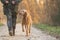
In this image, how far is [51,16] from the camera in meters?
29.3

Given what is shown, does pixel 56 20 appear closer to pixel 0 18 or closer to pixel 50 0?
pixel 50 0

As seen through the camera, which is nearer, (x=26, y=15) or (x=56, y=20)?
(x=26, y=15)

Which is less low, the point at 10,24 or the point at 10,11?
the point at 10,11

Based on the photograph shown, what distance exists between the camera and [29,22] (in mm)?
13688

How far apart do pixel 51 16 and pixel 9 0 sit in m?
16.1

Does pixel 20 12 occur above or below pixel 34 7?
above

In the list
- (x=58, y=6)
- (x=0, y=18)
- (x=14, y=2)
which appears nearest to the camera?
(x=14, y=2)

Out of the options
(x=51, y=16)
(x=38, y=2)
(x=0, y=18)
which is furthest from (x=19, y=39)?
(x=38, y=2)

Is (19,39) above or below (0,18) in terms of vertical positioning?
above

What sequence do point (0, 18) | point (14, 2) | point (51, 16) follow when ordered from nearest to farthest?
point (14, 2) < point (51, 16) < point (0, 18)

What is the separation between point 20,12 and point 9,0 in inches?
31.6

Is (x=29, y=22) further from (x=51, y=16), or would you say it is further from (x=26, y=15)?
(x=51, y=16)

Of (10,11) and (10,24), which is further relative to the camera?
(10,11)

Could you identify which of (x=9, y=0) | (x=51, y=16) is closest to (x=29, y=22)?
(x=9, y=0)
